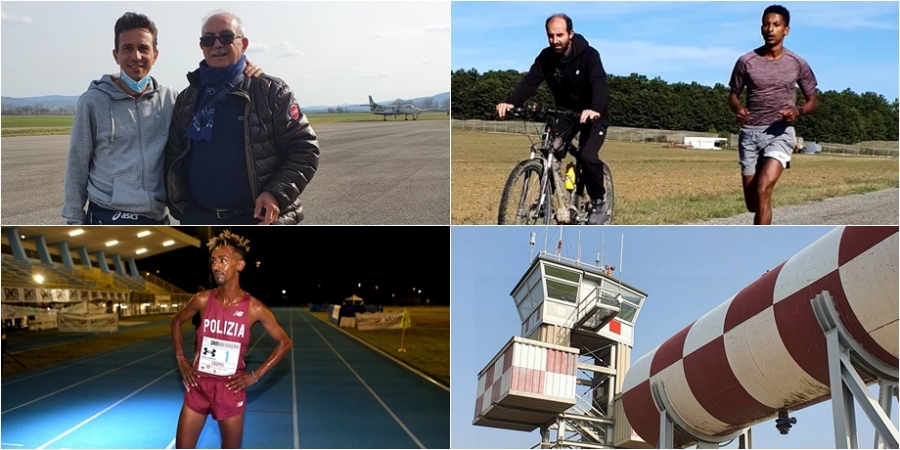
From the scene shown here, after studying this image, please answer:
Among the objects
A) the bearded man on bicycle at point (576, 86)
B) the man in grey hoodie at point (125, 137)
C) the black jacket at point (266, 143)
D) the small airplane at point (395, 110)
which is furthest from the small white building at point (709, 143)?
the man in grey hoodie at point (125, 137)

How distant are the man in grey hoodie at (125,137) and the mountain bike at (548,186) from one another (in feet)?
11.4

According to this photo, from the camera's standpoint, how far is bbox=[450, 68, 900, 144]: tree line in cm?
981

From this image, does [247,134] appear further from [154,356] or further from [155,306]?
[155,306]

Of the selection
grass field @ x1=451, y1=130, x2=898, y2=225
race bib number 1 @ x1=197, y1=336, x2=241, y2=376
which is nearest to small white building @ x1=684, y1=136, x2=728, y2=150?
grass field @ x1=451, y1=130, x2=898, y2=225

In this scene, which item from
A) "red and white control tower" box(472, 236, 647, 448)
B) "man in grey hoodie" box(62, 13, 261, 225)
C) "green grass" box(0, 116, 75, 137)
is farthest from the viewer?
"red and white control tower" box(472, 236, 647, 448)

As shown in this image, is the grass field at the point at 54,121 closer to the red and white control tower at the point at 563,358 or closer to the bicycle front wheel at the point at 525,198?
the bicycle front wheel at the point at 525,198

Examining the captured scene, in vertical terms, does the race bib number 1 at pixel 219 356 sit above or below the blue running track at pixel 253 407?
above

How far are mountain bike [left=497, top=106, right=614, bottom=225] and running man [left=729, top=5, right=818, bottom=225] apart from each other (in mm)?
1772

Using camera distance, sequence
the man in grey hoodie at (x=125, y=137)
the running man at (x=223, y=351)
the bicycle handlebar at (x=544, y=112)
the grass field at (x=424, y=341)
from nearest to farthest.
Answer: the running man at (x=223, y=351), the bicycle handlebar at (x=544, y=112), the man in grey hoodie at (x=125, y=137), the grass field at (x=424, y=341)

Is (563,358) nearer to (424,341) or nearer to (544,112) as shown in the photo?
(544,112)

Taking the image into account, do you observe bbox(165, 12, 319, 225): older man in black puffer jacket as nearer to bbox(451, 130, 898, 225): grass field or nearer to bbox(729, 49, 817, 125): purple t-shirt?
bbox(451, 130, 898, 225): grass field

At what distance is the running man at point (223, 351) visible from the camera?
7.02 m

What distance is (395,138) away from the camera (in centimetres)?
1050

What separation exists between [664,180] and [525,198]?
1.91 m
